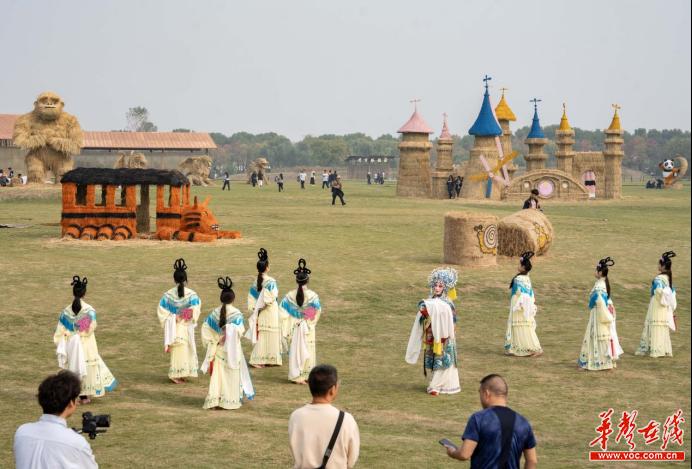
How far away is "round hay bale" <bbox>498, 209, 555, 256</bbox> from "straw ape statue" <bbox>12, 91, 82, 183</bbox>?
21.8 metres

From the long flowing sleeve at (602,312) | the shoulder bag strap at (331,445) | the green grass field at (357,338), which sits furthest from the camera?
the long flowing sleeve at (602,312)

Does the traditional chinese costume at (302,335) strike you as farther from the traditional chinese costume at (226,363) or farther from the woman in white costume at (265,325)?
the traditional chinese costume at (226,363)

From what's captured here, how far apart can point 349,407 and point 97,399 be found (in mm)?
3000

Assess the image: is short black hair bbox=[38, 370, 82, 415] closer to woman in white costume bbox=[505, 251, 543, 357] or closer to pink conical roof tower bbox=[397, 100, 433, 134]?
woman in white costume bbox=[505, 251, 543, 357]

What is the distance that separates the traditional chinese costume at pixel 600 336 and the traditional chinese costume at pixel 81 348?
21.1 feet

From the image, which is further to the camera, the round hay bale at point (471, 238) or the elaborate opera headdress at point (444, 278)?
the round hay bale at point (471, 238)

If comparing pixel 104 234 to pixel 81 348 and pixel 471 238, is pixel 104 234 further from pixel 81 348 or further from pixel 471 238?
pixel 81 348

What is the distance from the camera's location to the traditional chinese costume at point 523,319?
1452 centimetres

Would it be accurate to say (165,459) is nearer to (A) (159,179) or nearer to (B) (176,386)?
(B) (176,386)

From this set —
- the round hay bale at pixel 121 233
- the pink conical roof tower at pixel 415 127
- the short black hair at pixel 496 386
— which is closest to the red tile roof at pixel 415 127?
the pink conical roof tower at pixel 415 127

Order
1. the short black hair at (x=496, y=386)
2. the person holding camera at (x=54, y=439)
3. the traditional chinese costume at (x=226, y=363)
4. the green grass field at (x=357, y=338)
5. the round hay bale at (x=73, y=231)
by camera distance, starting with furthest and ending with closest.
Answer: the round hay bale at (x=73, y=231)
the traditional chinese costume at (x=226, y=363)
the green grass field at (x=357, y=338)
the short black hair at (x=496, y=386)
the person holding camera at (x=54, y=439)

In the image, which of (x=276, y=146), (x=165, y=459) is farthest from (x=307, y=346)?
(x=276, y=146)

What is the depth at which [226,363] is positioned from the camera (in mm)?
11516

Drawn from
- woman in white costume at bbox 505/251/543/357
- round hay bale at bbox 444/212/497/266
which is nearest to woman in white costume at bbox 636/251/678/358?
woman in white costume at bbox 505/251/543/357
